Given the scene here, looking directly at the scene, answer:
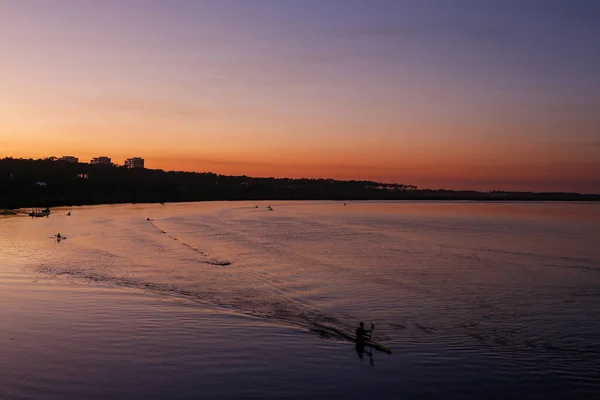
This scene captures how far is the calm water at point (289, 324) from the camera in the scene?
1755 centimetres

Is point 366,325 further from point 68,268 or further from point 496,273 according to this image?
point 68,268

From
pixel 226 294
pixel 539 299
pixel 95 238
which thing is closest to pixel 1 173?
pixel 95 238

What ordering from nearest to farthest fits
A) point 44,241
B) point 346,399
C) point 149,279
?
1. point 346,399
2. point 149,279
3. point 44,241

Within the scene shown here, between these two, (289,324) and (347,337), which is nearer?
(347,337)

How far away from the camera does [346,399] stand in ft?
53.9

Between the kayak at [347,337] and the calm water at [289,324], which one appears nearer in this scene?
the calm water at [289,324]

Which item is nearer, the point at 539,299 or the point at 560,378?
the point at 560,378

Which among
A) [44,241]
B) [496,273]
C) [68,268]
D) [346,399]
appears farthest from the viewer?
[44,241]

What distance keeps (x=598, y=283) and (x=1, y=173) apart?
20311 centimetres

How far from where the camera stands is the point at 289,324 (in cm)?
2594

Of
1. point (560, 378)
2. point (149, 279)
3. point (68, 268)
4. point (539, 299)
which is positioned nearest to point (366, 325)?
point (560, 378)

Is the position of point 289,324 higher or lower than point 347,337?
lower

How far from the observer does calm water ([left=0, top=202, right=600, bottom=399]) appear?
57.6ft

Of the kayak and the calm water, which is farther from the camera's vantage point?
the kayak
